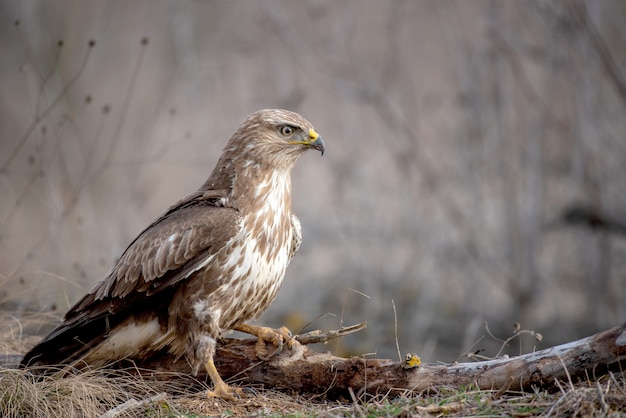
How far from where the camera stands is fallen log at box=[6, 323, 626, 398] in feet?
12.6

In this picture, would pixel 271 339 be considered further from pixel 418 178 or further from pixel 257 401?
pixel 418 178

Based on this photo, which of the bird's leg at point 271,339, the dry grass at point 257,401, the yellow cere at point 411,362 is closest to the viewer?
the dry grass at point 257,401

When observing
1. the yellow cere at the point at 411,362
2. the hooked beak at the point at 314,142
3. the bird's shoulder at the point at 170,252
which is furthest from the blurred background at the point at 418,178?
the yellow cere at the point at 411,362

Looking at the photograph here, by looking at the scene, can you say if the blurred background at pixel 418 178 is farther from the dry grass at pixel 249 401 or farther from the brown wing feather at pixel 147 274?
the dry grass at pixel 249 401

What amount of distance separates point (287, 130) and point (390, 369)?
1.68 metres

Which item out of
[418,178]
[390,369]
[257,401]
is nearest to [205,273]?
[257,401]

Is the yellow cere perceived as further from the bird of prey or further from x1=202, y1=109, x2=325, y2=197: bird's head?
x1=202, y1=109, x2=325, y2=197: bird's head

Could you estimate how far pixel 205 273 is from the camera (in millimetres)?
4602

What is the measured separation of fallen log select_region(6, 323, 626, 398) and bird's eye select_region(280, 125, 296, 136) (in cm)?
132

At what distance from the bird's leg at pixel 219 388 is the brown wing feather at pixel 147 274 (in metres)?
0.50

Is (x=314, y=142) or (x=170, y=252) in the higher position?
(x=314, y=142)

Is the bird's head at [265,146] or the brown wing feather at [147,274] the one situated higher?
the bird's head at [265,146]

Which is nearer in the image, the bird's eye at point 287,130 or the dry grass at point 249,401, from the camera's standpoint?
the dry grass at point 249,401

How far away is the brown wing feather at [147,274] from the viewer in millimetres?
4566
